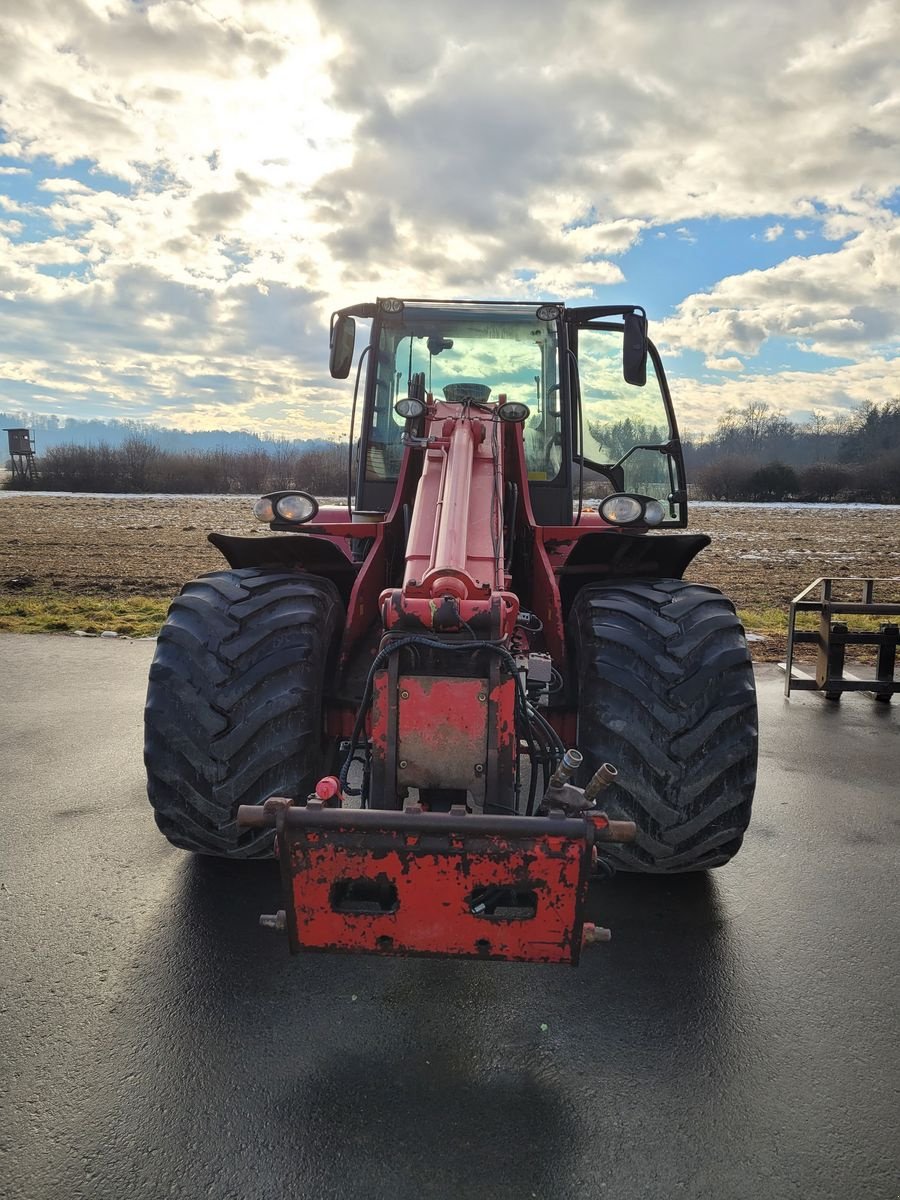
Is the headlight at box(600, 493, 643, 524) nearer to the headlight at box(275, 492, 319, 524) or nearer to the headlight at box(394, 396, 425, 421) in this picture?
the headlight at box(394, 396, 425, 421)

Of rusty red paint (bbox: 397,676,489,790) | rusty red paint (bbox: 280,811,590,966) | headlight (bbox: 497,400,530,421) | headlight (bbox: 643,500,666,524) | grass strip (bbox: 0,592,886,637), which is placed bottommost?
grass strip (bbox: 0,592,886,637)

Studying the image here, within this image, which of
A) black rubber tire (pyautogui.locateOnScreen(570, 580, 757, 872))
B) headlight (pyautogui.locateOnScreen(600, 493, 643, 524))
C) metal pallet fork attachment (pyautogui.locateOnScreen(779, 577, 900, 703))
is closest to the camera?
black rubber tire (pyautogui.locateOnScreen(570, 580, 757, 872))

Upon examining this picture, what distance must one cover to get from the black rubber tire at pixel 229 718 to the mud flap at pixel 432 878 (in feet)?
2.63

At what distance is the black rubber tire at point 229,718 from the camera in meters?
3.26

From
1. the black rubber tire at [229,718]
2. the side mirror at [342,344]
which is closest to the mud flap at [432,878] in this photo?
the black rubber tire at [229,718]

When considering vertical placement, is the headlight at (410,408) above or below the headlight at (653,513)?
above

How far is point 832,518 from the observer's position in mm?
32969

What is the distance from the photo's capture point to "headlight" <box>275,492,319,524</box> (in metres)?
4.42

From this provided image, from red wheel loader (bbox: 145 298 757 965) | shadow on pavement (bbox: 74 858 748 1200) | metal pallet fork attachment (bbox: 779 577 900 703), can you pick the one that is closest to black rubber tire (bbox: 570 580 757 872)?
red wheel loader (bbox: 145 298 757 965)

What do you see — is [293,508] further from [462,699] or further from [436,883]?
[436,883]

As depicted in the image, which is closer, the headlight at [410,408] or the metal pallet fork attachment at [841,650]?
the headlight at [410,408]

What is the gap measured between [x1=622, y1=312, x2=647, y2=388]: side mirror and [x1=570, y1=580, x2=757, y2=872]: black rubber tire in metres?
1.74

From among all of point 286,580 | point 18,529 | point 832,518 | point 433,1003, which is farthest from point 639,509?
point 832,518

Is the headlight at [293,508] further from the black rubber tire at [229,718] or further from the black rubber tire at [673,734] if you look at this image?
the black rubber tire at [673,734]
